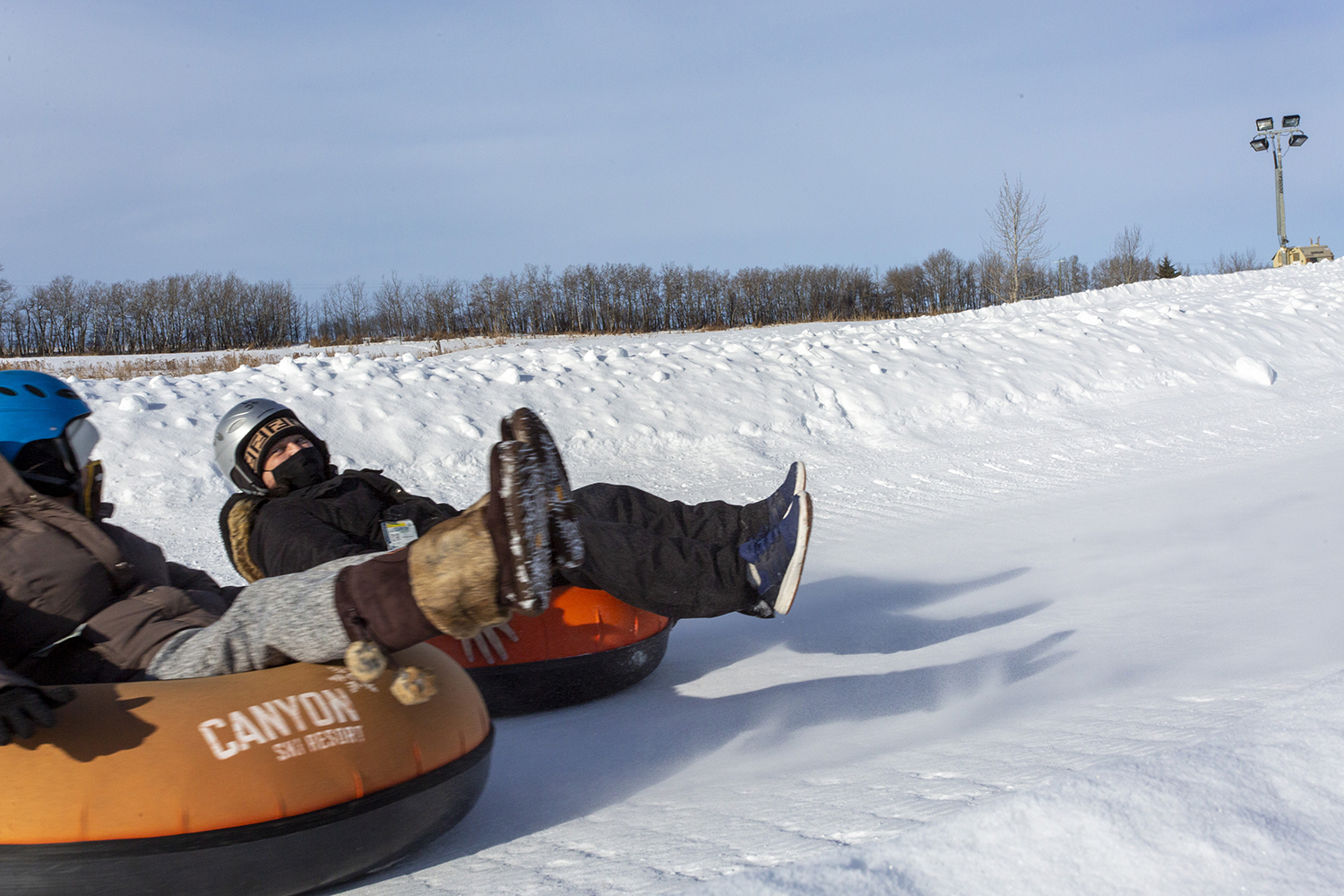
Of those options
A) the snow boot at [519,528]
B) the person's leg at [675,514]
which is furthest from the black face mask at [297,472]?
the snow boot at [519,528]

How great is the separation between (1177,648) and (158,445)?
6438 millimetres

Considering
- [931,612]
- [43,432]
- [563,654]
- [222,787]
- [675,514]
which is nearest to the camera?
[222,787]

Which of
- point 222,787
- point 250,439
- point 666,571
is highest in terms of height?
point 250,439

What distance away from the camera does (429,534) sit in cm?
189

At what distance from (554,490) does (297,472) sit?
182 cm

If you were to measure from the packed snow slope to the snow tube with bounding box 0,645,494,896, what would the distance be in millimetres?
214

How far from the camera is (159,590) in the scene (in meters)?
2.22

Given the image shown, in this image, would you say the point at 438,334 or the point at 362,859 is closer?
the point at 362,859

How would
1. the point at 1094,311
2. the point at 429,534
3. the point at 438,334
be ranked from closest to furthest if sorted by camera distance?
the point at 429,534 → the point at 1094,311 → the point at 438,334

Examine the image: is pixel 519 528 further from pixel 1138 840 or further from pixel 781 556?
pixel 1138 840

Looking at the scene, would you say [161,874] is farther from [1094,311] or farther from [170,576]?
[1094,311]

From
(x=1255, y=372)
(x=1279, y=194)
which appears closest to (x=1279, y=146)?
(x=1279, y=194)

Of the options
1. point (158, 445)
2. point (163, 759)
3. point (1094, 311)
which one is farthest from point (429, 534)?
point (1094, 311)

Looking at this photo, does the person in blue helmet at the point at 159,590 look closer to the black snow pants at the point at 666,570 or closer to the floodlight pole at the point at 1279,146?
the black snow pants at the point at 666,570
